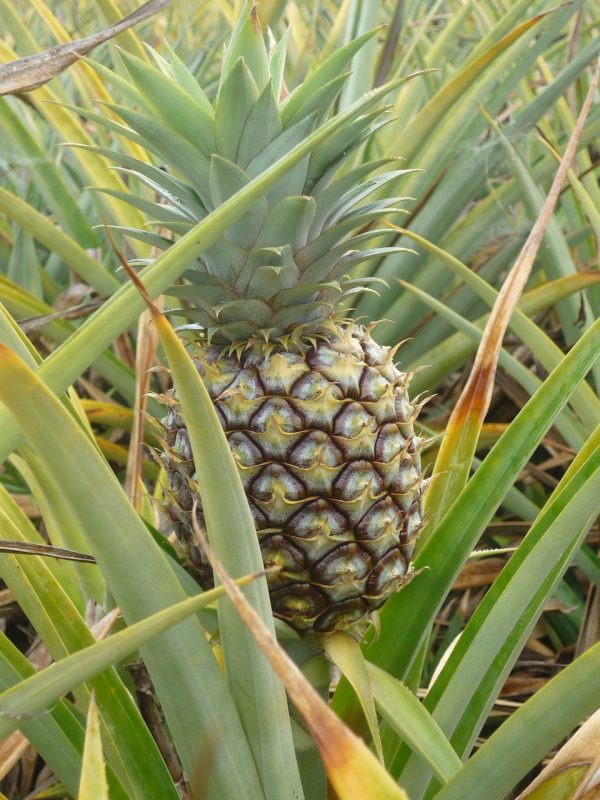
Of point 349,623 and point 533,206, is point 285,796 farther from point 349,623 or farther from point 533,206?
point 533,206

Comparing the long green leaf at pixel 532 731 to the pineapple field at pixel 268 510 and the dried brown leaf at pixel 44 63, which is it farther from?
the dried brown leaf at pixel 44 63

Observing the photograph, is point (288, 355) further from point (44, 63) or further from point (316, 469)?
point (44, 63)

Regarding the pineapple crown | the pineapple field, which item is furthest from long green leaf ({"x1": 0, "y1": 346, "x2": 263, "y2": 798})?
the pineapple crown

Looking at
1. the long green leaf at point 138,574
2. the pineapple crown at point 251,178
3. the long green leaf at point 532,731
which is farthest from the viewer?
the pineapple crown at point 251,178

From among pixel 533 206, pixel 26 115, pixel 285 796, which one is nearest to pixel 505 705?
pixel 285 796

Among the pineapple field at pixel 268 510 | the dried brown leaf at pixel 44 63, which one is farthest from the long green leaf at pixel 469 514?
the dried brown leaf at pixel 44 63

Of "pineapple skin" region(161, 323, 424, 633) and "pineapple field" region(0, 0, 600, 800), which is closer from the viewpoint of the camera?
"pineapple field" region(0, 0, 600, 800)

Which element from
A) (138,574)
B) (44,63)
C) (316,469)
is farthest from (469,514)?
(44,63)

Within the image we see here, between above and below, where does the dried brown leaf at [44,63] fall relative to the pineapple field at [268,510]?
above

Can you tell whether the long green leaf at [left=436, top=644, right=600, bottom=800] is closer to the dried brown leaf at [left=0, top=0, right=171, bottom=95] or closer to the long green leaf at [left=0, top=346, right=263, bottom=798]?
the long green leaf at [left=0, top=346, right=263, bottom=798]
